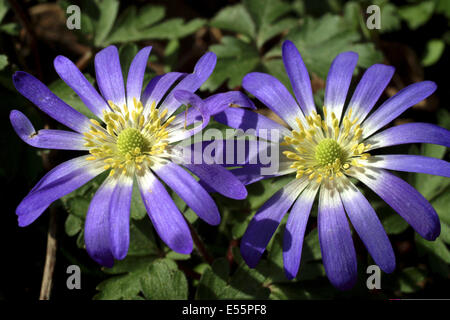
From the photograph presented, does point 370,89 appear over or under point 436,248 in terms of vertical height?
over

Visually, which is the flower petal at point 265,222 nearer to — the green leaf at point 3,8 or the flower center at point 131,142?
the flower center at point 131,142

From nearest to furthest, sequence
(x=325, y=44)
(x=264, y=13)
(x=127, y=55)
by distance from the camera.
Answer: (x=127, y=55) < (x=325, y=44) < (x=264, y=13)

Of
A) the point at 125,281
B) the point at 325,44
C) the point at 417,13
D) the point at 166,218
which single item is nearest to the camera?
the point at 166,218

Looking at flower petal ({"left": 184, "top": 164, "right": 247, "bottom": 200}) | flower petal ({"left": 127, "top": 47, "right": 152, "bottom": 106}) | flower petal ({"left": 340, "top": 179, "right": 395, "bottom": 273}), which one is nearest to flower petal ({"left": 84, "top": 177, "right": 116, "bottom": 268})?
flower petal ({"left": 184, "top": 164, "right": 247, "bottom": 200})

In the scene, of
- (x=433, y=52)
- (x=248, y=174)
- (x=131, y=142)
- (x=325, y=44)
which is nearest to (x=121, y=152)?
(x=131, y=142)

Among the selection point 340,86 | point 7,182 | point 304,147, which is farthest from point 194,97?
point 7,182

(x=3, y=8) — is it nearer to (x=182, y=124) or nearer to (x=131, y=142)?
(x=131, y=142)
